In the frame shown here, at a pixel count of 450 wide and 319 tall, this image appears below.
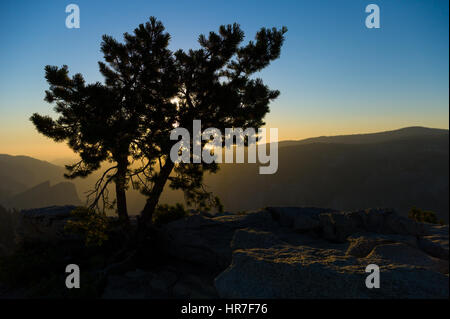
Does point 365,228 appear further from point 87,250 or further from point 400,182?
point 400,182

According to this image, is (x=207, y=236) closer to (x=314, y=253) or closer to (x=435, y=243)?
(x=314, y=253)

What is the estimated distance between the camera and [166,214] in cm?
1550

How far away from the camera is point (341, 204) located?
111938mm

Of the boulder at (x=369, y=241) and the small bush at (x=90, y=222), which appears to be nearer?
the boulder at (x=369, y=241)

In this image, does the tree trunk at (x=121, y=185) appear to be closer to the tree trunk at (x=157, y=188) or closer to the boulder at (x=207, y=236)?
the tree trunk at (x=157, y=188)

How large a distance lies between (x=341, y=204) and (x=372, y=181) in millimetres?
19828

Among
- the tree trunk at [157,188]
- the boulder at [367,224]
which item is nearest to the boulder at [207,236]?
the tree trunk at [157,188]

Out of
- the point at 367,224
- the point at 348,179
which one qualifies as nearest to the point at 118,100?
the point at 367,224

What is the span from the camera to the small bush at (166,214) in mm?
15165

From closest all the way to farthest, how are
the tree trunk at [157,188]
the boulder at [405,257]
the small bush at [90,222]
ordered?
the boulder at [405,257]
the small bush at [90,222]
the tree trunk at [157,188]

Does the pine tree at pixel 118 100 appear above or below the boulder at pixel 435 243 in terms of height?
above

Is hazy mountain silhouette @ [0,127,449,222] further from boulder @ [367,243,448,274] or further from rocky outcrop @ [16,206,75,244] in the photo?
boulder @ [367,243,448,274]

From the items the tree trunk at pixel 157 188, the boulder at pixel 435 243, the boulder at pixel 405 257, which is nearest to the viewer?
the boulder at pixel 405 257
